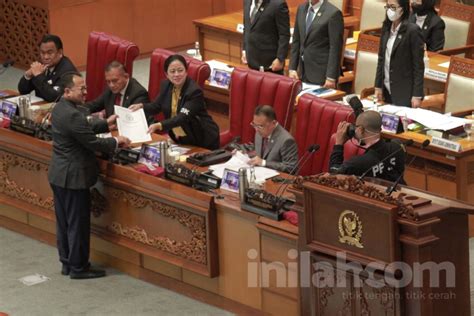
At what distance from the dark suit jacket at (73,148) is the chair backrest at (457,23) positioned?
4.27 metres

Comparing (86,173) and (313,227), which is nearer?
(313,227)

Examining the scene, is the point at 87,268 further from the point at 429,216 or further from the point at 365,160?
the point at 429,216

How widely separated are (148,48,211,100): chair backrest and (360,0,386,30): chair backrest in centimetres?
307

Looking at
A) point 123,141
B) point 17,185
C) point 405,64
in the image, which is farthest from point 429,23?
point 17,185

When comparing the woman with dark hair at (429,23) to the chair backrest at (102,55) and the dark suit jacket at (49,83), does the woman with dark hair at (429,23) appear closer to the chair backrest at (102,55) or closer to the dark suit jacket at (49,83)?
the chair backrest at (102,55)

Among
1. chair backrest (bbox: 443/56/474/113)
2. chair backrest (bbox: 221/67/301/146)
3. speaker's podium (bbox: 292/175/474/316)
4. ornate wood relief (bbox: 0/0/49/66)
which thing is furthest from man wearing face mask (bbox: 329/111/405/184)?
ornate wood relief (bbox: 0/0/49/66)

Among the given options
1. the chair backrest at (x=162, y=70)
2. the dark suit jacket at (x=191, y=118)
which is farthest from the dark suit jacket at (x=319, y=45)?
the dark suit jacket at (x=191, y=118)

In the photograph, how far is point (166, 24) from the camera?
41.6 ft

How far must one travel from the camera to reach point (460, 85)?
891 centimetres

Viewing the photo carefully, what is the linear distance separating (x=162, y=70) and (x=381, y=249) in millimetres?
3617

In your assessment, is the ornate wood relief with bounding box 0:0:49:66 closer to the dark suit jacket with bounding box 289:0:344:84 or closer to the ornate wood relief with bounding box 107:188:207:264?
the dark suit jacket with bounding box 289:0:344:84

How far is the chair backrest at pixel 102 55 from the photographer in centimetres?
899

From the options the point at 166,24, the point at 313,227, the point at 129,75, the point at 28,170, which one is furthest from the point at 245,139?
the point at 166,24

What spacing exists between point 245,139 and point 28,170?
1.43 metres
